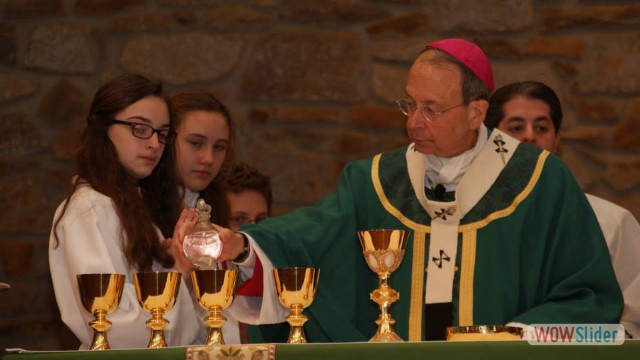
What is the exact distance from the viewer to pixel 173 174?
4.55 metres

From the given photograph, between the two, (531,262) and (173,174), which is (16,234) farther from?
(531,262)

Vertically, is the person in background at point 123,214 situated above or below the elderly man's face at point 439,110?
below

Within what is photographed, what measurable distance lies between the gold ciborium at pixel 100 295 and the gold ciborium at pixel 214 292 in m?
0.23

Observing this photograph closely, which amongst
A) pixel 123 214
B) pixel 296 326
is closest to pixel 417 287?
pixel 296 326

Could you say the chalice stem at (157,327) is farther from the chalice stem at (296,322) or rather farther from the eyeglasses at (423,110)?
the eyeglasses at (423,110)

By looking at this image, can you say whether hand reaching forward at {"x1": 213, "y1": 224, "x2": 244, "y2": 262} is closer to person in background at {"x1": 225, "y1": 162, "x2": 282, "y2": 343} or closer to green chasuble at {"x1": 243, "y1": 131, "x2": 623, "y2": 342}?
green chasuble at {"x1": 243, "y1": 131, "x2": 623, "y2": 342}

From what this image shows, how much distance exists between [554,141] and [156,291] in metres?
2.85

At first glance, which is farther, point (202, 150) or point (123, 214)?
point (202, 150)

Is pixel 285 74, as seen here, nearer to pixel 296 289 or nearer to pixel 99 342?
pixel 296 289

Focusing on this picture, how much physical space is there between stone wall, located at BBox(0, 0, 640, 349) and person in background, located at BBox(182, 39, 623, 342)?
7.00 ft

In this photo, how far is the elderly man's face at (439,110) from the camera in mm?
4180

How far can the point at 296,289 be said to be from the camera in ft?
10.4

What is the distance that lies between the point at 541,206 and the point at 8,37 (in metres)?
4.00

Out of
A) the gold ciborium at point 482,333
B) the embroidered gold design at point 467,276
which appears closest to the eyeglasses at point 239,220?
the embroidered gold design at point 467,276
